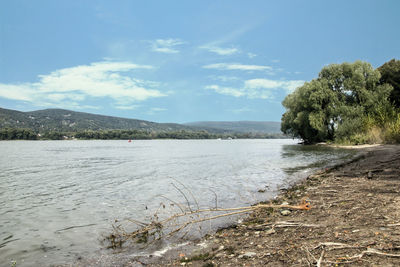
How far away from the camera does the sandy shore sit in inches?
170

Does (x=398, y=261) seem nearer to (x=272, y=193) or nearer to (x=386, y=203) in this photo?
(x=386, y=203)

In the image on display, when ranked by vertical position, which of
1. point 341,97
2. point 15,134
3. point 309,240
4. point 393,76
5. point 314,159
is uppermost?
point 393,76

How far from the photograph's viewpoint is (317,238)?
17.2ft

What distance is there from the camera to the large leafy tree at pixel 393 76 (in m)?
61.6

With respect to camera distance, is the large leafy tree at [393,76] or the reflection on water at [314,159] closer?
the reflection on water at [314,159]

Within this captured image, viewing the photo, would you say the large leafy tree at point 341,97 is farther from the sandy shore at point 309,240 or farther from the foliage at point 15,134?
the foliage at point 15,134

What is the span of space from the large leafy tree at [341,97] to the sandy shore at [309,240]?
51383 mm

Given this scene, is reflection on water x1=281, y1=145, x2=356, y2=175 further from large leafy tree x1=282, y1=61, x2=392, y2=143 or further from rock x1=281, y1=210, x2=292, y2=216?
large leafy tree x1=282, y1=61, x2=392, y2=143

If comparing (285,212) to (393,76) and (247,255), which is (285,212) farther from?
(393,76)

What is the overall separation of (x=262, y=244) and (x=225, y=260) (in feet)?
3.15

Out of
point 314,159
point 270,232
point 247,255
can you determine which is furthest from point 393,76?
point 247,255

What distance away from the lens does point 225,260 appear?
5234 mm

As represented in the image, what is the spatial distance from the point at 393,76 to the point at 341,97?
15.8 meters

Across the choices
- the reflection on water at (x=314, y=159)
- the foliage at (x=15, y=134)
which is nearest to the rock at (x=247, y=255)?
A: the reflection on water at (x=314, y=159)
